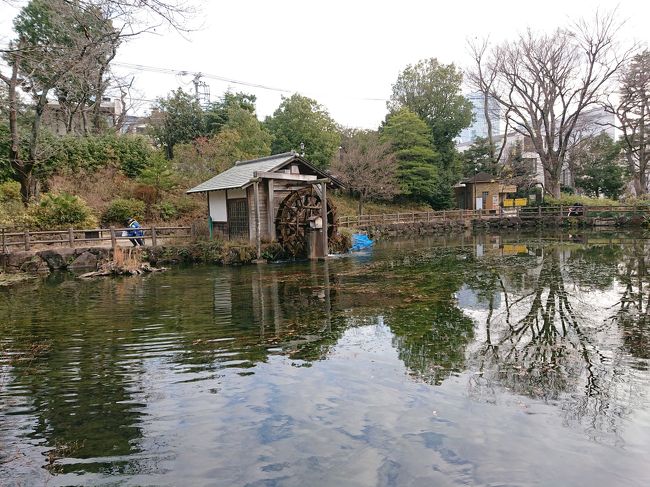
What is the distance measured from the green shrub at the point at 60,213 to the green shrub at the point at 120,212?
2027mm

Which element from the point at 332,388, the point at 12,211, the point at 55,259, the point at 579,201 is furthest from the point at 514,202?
the point at 332,388

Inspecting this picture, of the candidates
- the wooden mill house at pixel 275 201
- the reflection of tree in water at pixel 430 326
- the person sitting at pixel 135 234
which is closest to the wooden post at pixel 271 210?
the wooden mill house at pixel 275 201

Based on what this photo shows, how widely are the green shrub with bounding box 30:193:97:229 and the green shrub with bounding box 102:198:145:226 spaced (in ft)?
6.65

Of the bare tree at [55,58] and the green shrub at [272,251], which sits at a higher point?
the bare tree at [55,58]

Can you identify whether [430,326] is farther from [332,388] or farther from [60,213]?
[60,213]

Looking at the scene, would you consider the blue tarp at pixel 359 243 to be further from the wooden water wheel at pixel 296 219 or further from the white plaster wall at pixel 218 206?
the white plaster wall at pixel 218 206

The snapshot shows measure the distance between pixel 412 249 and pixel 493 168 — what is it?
2191 centimetres

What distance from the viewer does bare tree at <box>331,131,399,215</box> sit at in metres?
31.3

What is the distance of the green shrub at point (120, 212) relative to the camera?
68.2 ft

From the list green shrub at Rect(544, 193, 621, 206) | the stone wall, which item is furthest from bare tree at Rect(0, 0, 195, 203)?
green shrub at Rect(544, 193, 621, 206)

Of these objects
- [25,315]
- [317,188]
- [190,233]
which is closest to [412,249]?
[317,188]

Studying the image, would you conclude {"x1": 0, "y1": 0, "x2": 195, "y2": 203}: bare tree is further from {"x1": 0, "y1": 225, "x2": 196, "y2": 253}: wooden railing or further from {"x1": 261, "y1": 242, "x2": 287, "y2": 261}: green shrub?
{"x1": 261, "y1": 242, "x2": 287, "y2": 261}: green shrub

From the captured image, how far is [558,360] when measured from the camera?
5586 millimetres

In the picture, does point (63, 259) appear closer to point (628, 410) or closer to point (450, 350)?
point (450, 350)
